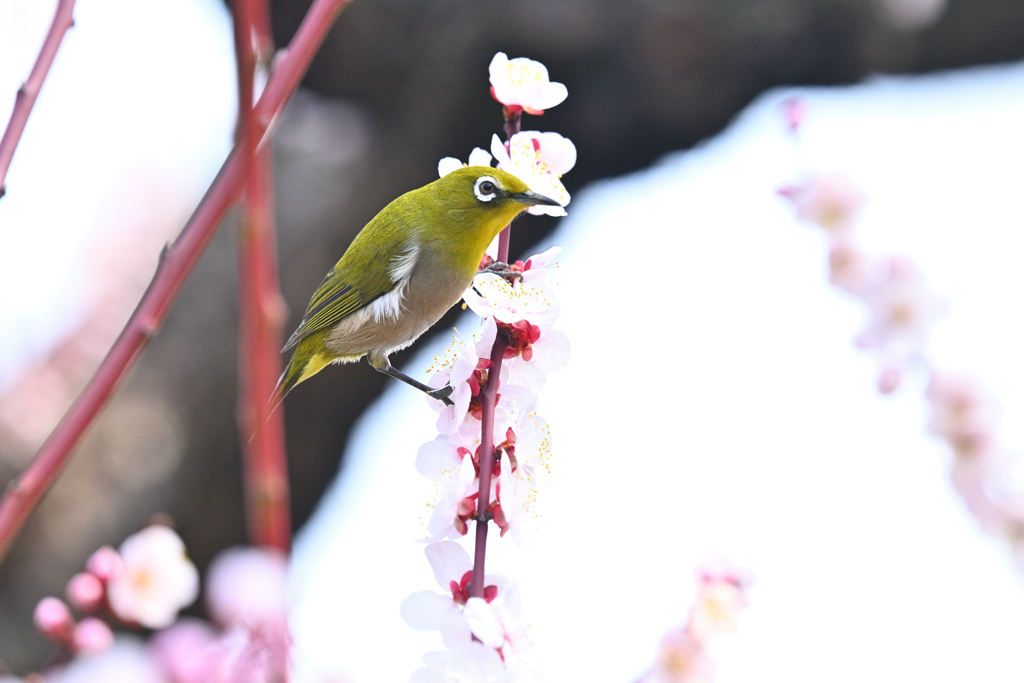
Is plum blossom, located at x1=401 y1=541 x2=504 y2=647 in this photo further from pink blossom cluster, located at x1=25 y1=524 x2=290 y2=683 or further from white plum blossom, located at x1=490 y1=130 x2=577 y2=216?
white plum blossom, located at x1=490 y1=130 x2=577 y2=216

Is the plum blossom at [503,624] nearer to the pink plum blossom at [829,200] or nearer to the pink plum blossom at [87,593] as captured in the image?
the pink plum blossom at [87,593]

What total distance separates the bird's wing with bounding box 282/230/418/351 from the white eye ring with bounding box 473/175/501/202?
10.2 inches

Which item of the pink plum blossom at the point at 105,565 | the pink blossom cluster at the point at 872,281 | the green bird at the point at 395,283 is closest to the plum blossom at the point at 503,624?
the pink plum blossom at the point at 105,565

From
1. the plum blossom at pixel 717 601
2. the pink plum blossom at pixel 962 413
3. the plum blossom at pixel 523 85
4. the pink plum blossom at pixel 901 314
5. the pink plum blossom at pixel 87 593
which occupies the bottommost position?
the pink plum blossom at pixel 87 593

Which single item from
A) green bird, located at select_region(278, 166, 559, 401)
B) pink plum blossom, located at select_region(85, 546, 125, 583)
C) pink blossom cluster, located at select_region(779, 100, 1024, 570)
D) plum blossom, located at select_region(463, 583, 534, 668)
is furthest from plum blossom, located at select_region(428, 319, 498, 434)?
green bird, located at select_region(278, 166, 559, 401)

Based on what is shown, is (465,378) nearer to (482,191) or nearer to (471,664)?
(471,664)

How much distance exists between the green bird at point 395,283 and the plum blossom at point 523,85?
1.72 ft

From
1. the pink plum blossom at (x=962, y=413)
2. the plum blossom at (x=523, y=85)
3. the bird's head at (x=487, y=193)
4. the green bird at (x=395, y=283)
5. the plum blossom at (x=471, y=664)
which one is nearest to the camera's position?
the plum blossom at (x=471, y=664)

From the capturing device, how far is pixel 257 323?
261 mm

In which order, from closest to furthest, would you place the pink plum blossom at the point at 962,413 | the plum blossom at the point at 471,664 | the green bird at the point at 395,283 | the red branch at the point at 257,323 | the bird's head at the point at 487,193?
the red branch at the point at 257,323 < the plum blossom at the point at 471,664 < the pink plum blossom at the point at 962,413 < the bird's head at the point at 487,193 < the green bird at the point at 395,283

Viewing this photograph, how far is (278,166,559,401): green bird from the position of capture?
4.07 feet

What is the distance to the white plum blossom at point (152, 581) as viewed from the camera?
1.59ft

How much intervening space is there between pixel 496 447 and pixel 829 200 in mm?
517

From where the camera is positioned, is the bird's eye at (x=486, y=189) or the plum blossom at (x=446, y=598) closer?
the plum blossom at (x=446, y=598)
